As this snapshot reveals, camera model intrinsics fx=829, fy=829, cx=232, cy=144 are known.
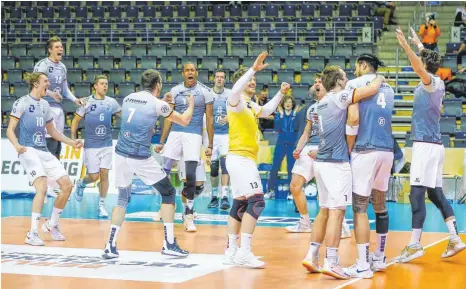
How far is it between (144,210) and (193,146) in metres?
3.24

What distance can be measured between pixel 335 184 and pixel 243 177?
1.10m

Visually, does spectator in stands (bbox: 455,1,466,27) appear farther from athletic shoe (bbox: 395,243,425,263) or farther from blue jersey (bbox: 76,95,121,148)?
athletic shoe (bbox: 395,243,425,263)

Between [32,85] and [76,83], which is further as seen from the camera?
[76,83]

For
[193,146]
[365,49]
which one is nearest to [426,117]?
[193,146]

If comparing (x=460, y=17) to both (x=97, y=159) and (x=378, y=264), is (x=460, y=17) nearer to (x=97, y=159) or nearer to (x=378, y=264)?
(x=97, y=159)

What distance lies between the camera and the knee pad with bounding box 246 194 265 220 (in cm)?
869

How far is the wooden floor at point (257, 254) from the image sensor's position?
774 centimetres

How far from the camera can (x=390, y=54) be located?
78.6ft

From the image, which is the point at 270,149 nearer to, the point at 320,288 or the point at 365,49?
the point at 365,49

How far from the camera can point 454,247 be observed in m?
9.27

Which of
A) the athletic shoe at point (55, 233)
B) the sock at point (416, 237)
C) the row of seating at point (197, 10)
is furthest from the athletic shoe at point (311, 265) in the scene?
the row of seating at point (197, 10)

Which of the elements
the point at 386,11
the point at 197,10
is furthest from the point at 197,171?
the point at 197,10

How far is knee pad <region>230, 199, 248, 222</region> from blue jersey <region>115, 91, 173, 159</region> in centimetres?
120

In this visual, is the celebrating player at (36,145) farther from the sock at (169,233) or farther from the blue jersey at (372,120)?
the blue jersey at (372,120)
